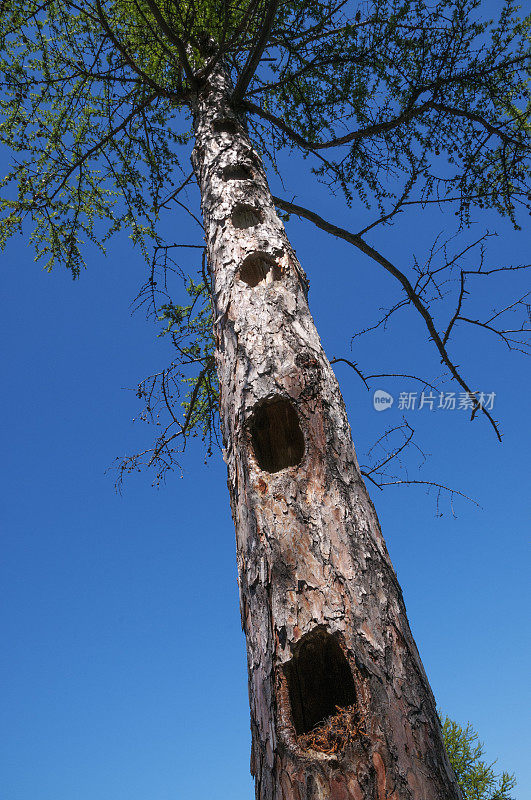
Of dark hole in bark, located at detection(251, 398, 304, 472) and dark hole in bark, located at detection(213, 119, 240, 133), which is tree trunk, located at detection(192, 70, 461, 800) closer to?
dark hole in bark, located at detection(251, 398, 304, 472)

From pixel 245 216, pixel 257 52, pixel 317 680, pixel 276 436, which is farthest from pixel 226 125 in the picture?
pixel 317 680

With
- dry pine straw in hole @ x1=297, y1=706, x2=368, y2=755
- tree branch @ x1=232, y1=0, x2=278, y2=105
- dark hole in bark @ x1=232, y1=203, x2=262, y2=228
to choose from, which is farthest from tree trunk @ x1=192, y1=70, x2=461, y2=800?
tree branch @ x1=232, y1=0, x2=278, y2=105

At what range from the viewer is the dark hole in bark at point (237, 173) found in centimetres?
331

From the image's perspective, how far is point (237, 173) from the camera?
11.0ft

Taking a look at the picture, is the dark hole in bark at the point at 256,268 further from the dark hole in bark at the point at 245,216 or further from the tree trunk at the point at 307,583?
the dark hole in bark at the point at 245,216

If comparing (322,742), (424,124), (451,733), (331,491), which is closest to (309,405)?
(331,491)

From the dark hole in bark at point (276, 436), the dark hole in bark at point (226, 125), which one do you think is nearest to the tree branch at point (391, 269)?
the dark hole in bark at point (226, 125)

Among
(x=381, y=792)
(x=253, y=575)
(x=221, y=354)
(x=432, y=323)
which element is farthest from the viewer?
(x=432, y=323)

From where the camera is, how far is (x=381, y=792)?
135 centimetres

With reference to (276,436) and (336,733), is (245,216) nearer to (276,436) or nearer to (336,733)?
(276,436)

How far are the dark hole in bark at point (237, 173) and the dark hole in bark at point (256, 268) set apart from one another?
85 centimetres

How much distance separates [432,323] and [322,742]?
3.61 metres

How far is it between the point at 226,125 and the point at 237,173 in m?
0.73

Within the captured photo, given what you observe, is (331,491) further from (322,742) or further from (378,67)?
(378,67)
